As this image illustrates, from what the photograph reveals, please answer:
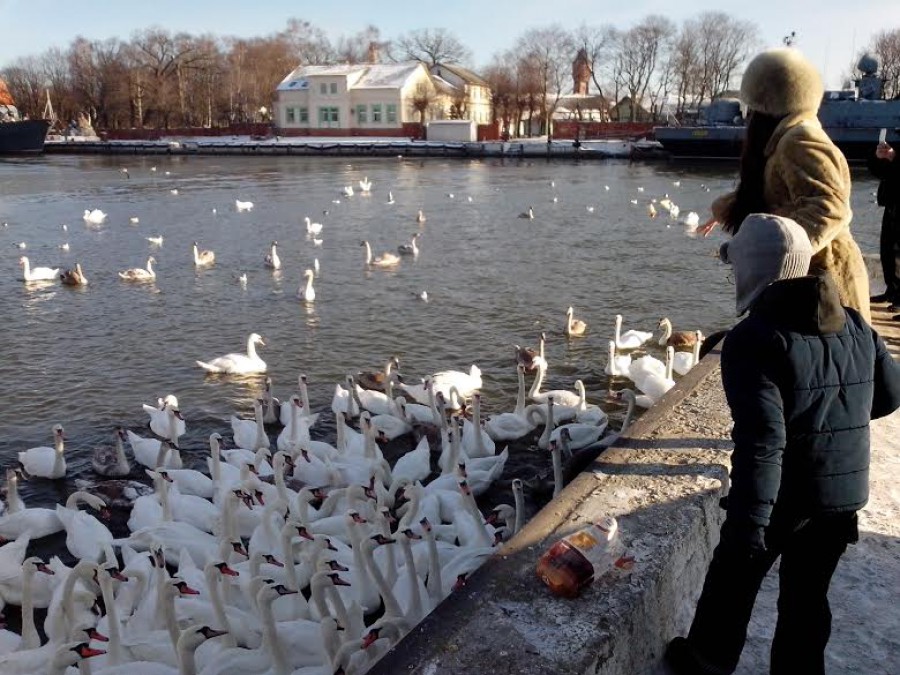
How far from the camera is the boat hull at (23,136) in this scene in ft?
206

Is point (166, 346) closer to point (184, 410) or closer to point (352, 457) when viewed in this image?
point (184, 410)

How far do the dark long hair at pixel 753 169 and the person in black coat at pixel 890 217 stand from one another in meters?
4.20

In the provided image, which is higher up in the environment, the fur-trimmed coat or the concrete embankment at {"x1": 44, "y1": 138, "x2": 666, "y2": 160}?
the concrete embankment at {"x1": 44, "y1": 138, "x2": 666, "y2": 160}

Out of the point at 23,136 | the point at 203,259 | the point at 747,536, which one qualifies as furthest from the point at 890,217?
the point at 23,136

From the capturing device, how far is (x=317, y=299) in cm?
1424

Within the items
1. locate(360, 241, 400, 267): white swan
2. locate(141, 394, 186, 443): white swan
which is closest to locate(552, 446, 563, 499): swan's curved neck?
locate(141, 394, 186, 443): white swan

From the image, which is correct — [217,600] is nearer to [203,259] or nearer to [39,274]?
[39,274]

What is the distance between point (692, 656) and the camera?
2.91 meters

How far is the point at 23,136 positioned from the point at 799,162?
231 feet

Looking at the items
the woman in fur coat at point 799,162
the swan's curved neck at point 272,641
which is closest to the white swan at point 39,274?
the swan's curved neck at point 272,641

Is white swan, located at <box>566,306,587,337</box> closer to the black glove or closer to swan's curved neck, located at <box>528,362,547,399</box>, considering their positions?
swan's curved neck, located at <box>528,362,547,399</box>

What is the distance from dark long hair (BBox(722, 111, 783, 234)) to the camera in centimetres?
363

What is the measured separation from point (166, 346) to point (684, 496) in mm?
9414

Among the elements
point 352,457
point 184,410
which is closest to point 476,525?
point 352,457
